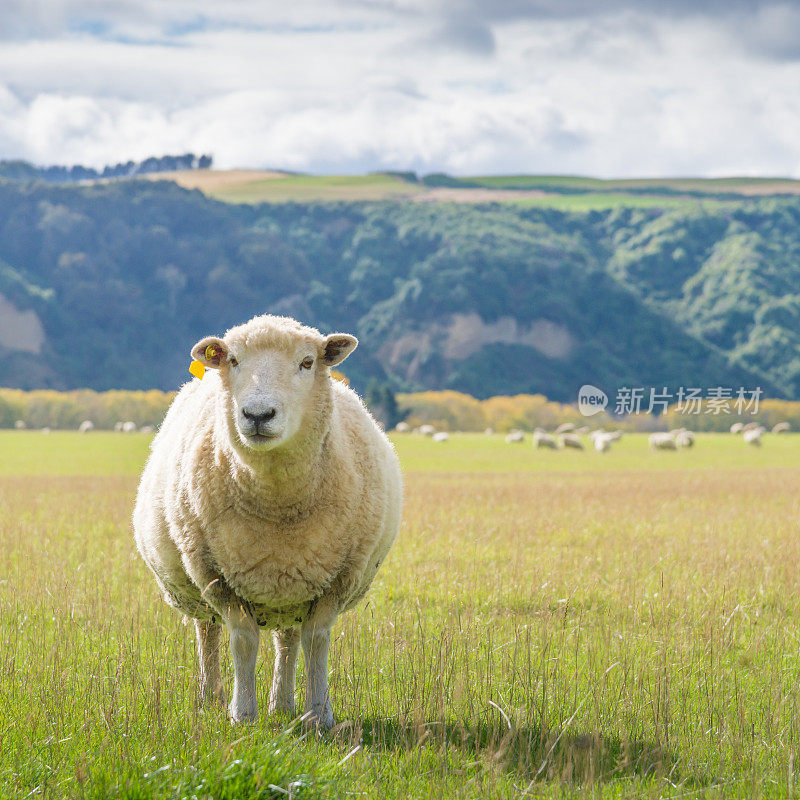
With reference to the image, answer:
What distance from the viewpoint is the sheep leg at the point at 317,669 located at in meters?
5.05

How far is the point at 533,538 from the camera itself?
11539mm

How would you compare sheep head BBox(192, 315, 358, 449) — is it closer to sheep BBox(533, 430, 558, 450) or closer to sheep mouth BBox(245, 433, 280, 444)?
sheep mouth BBox(245, 433, 280, 444)

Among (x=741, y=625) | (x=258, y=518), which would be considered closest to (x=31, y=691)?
(x=258, y=518)

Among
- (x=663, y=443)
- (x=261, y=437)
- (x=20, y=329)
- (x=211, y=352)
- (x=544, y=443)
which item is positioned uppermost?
(x=20, y=329)

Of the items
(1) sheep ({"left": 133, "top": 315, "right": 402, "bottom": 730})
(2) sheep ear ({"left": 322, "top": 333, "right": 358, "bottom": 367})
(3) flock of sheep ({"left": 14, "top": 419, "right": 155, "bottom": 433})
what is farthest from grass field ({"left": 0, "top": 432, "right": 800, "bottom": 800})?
(3) flock of sheep ({"left": 14, "top": 419, "right": 155, "bottom": 433})

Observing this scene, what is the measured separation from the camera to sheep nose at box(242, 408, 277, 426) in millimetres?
4773

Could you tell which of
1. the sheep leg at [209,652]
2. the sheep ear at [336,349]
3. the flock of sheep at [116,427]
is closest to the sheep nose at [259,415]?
the sheep ear at [336,349]

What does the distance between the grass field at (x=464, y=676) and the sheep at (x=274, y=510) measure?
0.42m

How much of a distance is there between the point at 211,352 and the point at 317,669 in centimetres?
178

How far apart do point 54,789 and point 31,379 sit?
17500 centimetres

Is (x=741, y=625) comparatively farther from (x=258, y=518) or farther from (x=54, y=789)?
(x=54, y=789)

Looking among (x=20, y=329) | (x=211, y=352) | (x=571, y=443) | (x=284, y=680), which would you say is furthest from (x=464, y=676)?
(x=20, y=329)

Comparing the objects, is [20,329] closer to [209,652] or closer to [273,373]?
[209,652]

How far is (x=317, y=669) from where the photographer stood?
16.9 feet
